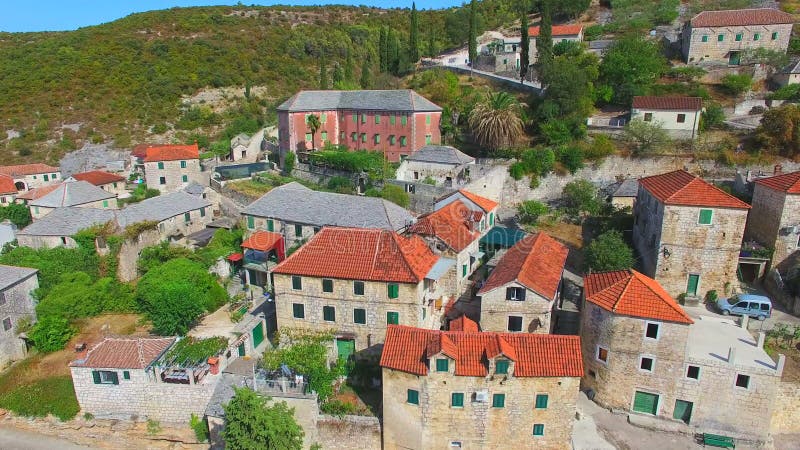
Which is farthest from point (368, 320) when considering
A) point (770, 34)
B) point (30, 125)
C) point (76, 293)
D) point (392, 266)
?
point (30, 125)

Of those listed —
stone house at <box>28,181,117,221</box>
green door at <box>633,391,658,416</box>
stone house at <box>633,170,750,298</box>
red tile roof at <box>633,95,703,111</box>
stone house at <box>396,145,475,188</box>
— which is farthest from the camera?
red tile roof at <box>633,95,703,111</box>

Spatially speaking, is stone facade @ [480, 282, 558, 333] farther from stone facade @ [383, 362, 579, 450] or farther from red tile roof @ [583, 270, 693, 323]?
stone facade @ [383, 362, 579, 450]

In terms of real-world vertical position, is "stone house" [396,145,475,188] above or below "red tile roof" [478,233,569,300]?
above

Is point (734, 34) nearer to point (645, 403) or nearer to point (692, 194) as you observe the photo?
point (692, 194)

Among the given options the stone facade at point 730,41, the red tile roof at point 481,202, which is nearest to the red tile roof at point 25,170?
the red tile roof at point 481,202

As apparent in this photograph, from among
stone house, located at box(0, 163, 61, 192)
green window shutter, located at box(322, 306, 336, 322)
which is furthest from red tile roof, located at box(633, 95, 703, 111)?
stone house, located at box(0, 163, 61, 192)
